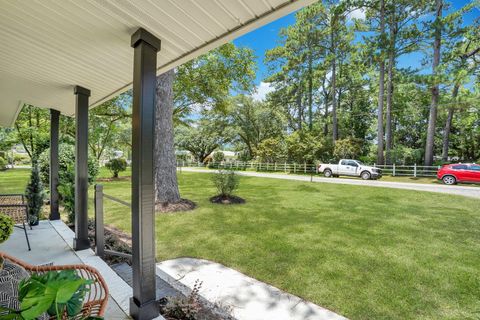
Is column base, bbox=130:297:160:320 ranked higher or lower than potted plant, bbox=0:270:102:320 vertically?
lower

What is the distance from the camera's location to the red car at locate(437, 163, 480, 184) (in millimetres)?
10953

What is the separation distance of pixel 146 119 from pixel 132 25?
70 centimetres

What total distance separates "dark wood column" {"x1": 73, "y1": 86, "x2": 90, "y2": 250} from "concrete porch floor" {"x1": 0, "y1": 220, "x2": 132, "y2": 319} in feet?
0.71

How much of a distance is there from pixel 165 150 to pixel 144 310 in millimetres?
5248

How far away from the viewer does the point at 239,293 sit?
104 inches

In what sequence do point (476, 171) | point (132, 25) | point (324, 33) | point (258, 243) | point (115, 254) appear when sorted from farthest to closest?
point (324, 33) → point (476, 171) → point (258, 243) → point (115, 254) → point (132, 25)

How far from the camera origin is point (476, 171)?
10906 mm

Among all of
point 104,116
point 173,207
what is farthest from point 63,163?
point 104,116

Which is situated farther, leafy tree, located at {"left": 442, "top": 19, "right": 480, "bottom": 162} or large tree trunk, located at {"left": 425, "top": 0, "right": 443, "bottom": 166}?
large tree trunk, located at {"left": 425, "top": 0, "right": 443, "bottom": 166}

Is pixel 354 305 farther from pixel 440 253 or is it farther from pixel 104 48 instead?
pixel 104 48

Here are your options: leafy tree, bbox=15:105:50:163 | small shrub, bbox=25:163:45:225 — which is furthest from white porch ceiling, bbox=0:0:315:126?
leafy tree, bbox=15:105:50:163

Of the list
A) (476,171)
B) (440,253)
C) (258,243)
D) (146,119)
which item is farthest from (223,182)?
(476,171)

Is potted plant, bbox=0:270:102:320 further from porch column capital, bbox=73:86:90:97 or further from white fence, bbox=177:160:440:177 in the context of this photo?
white fence, bbox=177:160:440:177

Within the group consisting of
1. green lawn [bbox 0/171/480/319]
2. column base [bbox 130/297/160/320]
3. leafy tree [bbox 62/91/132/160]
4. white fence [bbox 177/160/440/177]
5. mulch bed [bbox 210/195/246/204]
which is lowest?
green lawn [bbox 0/171/480/319]
